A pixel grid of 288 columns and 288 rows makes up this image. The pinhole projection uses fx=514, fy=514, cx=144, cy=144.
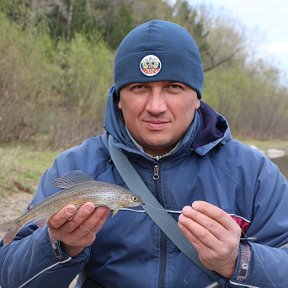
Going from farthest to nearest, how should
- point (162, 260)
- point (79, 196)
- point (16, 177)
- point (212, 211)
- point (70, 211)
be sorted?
point (16, 177)
point (162, 260)
point (79, 196)
point (70, 211)
point (212, 211)

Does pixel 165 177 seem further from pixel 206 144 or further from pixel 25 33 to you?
pixel 25 33

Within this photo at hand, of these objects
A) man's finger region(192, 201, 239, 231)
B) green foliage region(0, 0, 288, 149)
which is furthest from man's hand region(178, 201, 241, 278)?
green foliage region(0, 0, 288, 149)

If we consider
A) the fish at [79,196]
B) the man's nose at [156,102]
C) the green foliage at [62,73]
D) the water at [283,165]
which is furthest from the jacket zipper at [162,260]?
the water at [283,165]

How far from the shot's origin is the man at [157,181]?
258 centimetres

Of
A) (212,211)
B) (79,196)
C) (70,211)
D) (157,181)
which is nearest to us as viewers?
(212,211)

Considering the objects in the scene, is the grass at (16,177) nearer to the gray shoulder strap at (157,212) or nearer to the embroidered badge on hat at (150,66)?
the gray shoulder strap at (157,212)

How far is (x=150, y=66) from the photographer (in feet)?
8.84

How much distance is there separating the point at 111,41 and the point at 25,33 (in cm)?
1982

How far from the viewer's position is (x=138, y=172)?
9.05 feet

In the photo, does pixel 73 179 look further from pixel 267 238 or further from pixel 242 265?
pixel 267 238

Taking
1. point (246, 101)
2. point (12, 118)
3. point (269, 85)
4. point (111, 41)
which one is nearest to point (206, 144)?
point (12, 118)

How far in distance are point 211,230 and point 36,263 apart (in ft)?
3.05

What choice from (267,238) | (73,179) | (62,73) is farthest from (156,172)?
(62,73)

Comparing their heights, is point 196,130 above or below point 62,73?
above
